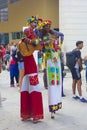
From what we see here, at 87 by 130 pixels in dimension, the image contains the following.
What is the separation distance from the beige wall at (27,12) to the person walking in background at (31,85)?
83.4 feet

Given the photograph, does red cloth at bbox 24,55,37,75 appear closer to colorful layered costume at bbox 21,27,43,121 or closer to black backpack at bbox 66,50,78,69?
colorful layered costume at bbox 21,27,43,121

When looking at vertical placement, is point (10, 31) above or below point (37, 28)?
below

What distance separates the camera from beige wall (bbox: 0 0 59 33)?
32.9 metres

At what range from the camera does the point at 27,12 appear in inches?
1406

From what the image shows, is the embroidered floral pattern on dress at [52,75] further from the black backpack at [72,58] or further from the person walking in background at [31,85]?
the black backpack at [72,58]

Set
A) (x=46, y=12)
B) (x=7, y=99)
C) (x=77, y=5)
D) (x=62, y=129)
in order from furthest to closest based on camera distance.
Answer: (x=46, y=12) < (x=77, y=5) < (x=7, y=99) < (x=62, y=129)

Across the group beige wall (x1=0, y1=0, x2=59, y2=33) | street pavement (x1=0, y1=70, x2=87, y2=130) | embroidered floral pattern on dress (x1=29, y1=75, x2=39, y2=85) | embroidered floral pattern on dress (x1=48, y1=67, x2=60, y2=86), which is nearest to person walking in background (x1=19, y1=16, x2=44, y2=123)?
embroidered floral pattern on dress (x1=29, y1=75, x2=39, y2=85)

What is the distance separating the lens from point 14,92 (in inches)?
477

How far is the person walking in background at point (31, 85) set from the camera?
745 cm

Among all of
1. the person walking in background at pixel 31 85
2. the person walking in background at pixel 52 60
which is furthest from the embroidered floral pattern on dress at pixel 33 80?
the person walking in background at pixel 52 60

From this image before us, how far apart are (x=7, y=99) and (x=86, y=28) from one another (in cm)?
1931

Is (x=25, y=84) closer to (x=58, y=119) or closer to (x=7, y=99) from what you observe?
(x=58, y=119)

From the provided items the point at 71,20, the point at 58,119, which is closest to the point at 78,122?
the point at 58,119

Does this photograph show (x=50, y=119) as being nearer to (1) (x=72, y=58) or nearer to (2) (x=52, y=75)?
(2) (x=52, y=75)
